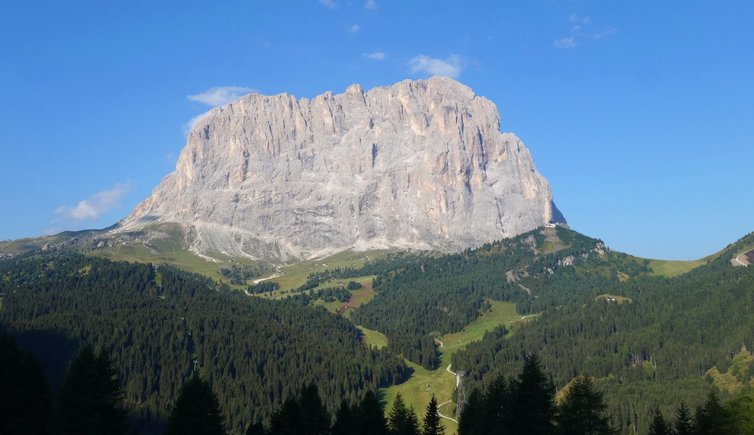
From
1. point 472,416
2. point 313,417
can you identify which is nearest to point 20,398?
point 313,417

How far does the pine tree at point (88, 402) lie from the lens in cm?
6341

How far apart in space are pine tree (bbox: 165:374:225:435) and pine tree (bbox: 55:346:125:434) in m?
6.87

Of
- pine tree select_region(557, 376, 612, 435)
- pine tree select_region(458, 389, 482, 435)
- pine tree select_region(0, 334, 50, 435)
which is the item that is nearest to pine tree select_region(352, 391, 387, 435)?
pine tree select_region(458, 389, 482, 435)

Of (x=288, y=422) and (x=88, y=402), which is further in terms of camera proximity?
(x=288, y=422)

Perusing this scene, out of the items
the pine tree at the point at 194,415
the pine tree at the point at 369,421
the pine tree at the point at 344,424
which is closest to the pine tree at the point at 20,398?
the pine tree at the point at 194,415

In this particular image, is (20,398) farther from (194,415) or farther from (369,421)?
(369,421)

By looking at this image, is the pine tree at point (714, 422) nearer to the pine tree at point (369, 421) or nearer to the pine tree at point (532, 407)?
the pine tree at point (532, 407)

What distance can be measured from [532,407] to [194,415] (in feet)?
122

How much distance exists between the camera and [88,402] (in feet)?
212

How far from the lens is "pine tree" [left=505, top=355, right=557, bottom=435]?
5897cm

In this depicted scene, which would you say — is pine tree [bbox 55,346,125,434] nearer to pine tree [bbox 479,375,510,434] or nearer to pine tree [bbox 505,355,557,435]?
pine tree [bbox 505,355,557,435]

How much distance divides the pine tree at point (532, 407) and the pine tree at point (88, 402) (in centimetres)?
3949

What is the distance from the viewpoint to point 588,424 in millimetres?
58156

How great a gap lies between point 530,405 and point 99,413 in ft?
138
